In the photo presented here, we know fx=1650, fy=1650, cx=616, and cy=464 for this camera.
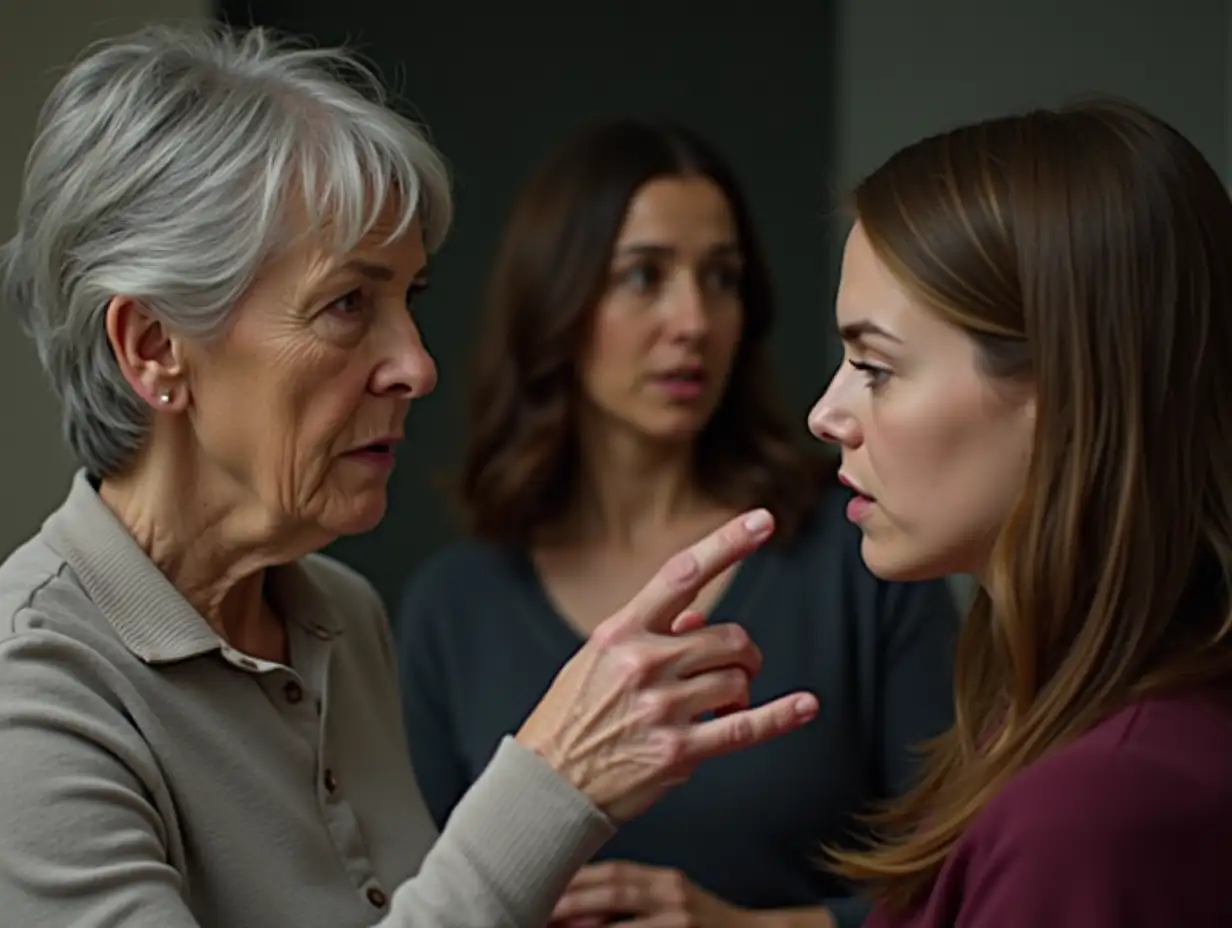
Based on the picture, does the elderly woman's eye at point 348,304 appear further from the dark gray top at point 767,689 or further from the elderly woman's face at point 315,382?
the dark gray top at point 767,689

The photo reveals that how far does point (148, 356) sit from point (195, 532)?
148 millimetres

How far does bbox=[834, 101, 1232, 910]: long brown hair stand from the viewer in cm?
112

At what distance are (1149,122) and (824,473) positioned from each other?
0.95 meters

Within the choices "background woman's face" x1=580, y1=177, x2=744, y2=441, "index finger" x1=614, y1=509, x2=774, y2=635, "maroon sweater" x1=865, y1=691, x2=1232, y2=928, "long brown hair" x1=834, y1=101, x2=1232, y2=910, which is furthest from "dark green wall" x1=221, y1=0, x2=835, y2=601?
"maroon sweater" x1=865, y1=691, x2=1232, y2=928

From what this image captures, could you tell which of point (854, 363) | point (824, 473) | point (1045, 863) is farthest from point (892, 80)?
point (1045, 863)

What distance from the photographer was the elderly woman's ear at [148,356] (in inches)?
51.1

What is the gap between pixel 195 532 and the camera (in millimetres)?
1344

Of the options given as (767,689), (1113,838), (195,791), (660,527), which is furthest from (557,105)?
(1113,838)

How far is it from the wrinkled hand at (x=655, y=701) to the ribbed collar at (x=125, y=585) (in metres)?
0.27

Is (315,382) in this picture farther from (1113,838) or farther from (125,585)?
(1113,838)

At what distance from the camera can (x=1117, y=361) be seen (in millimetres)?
1122

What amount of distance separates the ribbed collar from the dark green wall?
1431 mm

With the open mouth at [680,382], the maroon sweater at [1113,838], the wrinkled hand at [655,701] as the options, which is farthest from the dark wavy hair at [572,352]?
the maroon sweater at [1113,838]

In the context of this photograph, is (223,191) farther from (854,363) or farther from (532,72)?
(532,72)
